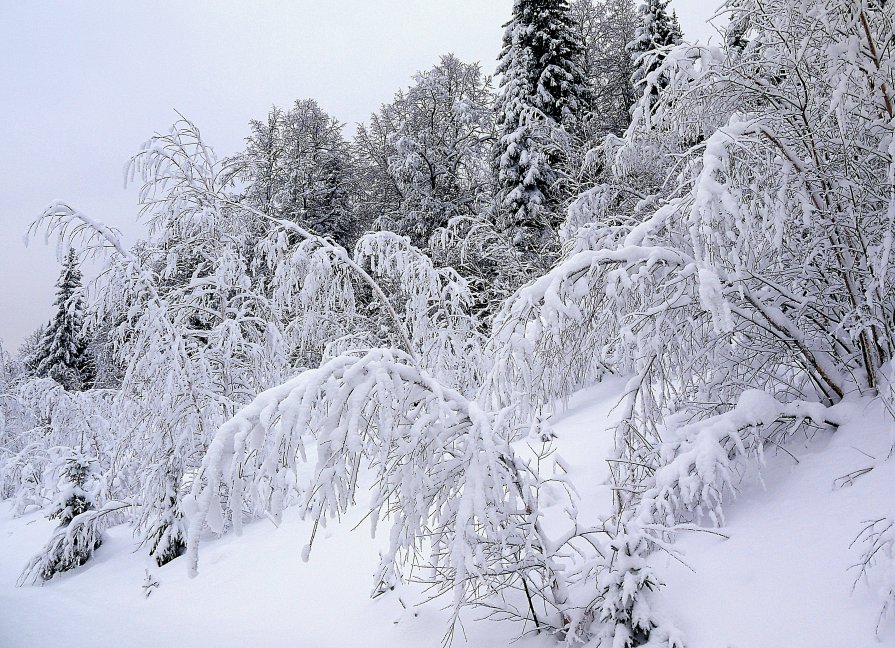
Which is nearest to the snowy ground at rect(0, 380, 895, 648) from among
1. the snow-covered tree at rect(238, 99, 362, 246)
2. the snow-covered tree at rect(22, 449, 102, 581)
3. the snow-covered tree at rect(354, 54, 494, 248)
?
the snow-covered tree at rect(22, 449, 102, 581)

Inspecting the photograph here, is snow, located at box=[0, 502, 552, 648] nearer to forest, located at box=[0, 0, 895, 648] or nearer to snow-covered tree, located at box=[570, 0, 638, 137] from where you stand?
forest, located at box=[0, 0, 895, 648]

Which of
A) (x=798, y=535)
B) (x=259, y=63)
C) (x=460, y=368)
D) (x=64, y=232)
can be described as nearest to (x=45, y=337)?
(x=64, y=232)

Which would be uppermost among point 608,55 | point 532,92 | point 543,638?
point 608,55

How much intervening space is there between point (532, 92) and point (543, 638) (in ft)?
47.6

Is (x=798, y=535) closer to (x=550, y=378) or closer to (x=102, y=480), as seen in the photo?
(x=550, y=378)

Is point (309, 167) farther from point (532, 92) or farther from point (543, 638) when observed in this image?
point (543, 638)

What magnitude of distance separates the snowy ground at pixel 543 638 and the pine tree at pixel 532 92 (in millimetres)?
8187

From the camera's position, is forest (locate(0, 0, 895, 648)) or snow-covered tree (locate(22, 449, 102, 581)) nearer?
forest (locate(0, 0, 895, 648))

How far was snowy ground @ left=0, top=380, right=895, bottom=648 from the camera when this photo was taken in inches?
86.0

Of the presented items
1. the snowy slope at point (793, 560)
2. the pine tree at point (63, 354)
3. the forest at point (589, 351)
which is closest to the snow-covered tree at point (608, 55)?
the forest at point (589, 351)

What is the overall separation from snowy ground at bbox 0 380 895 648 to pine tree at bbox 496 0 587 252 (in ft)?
26.9

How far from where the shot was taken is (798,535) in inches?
98.6

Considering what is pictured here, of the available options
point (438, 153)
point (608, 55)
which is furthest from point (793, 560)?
point (608, 55)

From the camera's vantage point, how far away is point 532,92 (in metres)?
14.5
